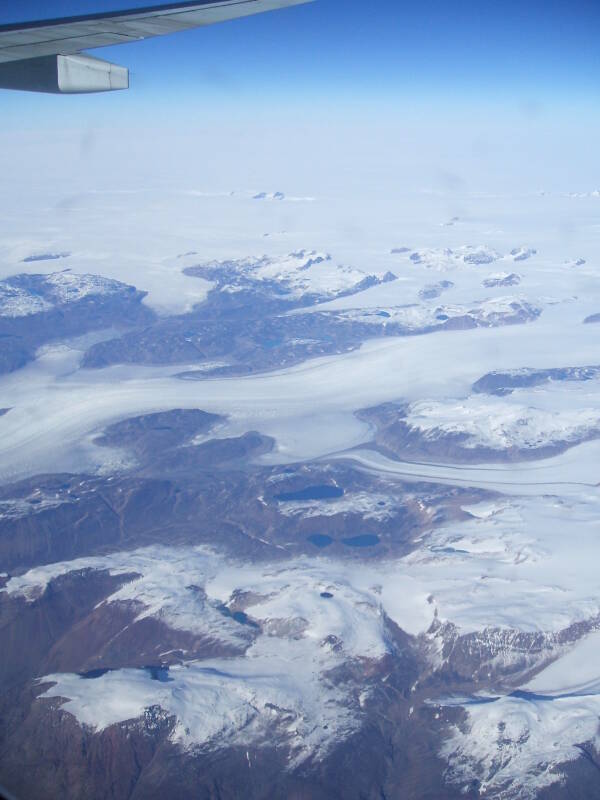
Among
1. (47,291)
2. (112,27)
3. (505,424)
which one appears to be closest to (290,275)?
(47,291)

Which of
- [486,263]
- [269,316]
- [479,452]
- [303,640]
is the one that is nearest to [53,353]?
[269,316]

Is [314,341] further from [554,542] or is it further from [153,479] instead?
[554,542]

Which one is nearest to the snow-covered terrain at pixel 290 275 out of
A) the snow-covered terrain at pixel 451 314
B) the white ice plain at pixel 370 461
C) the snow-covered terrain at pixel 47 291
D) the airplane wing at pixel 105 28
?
the white ice plain at pixel 370 461

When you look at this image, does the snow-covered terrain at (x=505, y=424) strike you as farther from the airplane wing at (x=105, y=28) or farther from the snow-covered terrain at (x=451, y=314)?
the airplane wing at (x=105, y=28)

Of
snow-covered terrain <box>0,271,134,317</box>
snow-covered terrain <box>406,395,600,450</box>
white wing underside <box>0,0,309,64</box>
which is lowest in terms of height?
snow-covered terrain <box>406,395,600,450</box>

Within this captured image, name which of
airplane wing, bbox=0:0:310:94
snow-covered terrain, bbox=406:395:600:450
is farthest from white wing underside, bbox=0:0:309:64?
snow-covered terrain, bbox=406:395:600:450

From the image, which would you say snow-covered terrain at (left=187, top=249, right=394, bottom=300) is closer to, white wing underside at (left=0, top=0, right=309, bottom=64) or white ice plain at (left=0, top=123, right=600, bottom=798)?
white ice plain at (left=0, top=123, right=600, bottom=798)

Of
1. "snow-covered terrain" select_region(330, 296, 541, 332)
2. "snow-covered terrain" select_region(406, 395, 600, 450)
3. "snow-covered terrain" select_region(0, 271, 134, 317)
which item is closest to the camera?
"snow-covered terrain" select_region(406, 395, 600, 450)

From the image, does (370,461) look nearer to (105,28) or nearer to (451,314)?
(451,314)
